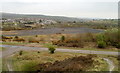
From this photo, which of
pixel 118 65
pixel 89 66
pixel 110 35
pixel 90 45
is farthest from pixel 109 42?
pixel 89 66

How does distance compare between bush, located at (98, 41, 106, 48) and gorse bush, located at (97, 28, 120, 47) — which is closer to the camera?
bush, located at (98, 41, 106, 48)

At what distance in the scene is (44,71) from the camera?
16.4 m

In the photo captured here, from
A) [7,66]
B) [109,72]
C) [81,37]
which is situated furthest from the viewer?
[81,37]

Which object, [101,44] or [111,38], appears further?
[111,38]

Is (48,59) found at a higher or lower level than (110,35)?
lower

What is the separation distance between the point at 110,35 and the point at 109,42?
1521 mm

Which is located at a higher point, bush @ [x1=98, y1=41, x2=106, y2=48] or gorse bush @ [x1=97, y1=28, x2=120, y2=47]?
gorse bush @ [x1=97, y1=28, x2=120, y2=47]

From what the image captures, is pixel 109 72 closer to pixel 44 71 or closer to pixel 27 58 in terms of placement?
pixel 44 71

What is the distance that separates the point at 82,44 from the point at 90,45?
1647 millimetres

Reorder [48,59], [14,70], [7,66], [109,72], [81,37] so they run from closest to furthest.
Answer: [109,72] → [14,70] → [7,66] → [48,59] → [81,37]

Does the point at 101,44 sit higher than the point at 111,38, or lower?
lower

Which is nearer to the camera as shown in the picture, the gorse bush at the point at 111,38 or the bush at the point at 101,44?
the bush at the point at 101,44

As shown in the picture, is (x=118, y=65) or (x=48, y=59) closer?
(x=118, y=65)

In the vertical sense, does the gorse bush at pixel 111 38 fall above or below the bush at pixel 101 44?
above
